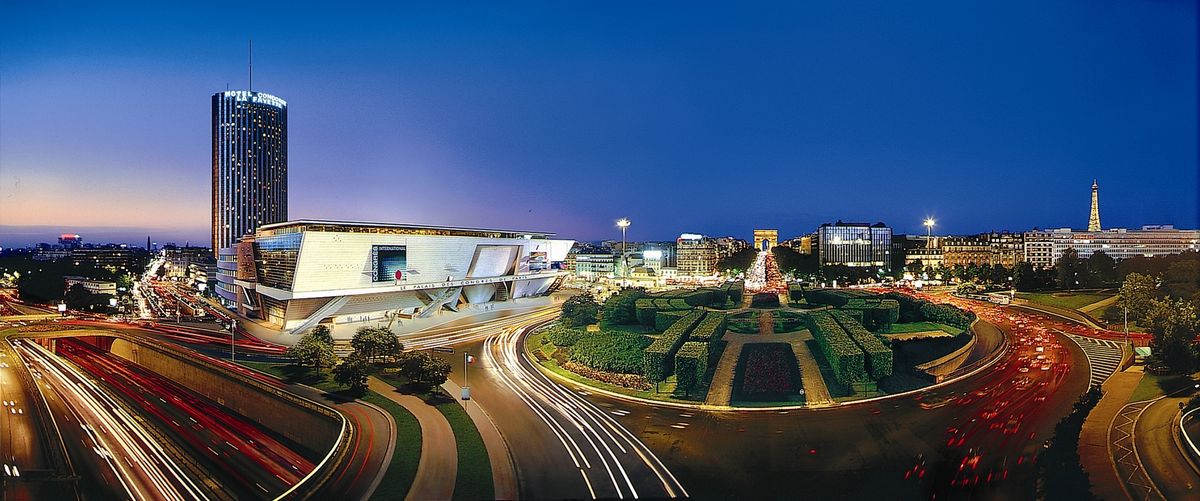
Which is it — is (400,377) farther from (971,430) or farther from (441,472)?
(971,430)

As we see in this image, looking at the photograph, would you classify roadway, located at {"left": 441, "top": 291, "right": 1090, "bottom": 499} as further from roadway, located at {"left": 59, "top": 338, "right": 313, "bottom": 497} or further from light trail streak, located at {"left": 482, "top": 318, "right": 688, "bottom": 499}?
roadway, located at {"left": 59, "top": 338, "right": 313, "bottom": 497}

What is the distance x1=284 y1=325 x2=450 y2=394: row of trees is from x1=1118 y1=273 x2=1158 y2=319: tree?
13.6 metres

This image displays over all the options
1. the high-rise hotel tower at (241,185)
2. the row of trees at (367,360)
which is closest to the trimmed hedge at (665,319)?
the row of trees at (367,360)

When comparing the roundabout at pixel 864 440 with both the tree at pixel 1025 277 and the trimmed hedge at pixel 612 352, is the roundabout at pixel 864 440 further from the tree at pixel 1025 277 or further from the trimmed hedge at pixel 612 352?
the tree at pixel 1025 277

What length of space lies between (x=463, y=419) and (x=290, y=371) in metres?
3.47

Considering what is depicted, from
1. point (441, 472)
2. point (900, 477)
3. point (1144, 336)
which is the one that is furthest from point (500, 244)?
point (1144, 336)

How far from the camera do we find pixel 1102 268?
11.8 meters

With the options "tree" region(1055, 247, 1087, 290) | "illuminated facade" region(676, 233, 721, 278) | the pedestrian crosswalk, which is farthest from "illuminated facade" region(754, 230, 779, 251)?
the pedestrian crosswalk

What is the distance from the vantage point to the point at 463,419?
6695 mm

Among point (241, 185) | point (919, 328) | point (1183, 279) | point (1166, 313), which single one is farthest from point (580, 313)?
point (241, 185)

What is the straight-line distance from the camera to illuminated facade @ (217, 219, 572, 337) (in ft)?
31.2

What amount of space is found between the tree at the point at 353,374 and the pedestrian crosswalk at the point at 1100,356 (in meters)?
11.9

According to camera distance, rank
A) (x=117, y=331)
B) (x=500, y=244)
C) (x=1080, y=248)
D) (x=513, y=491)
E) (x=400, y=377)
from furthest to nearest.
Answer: (x=500, y=244)
(x=1080, y=248)
(x=117, y=331)
(x=400, y=377)
(x=513, y=491)

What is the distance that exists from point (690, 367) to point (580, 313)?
13.8 ft
